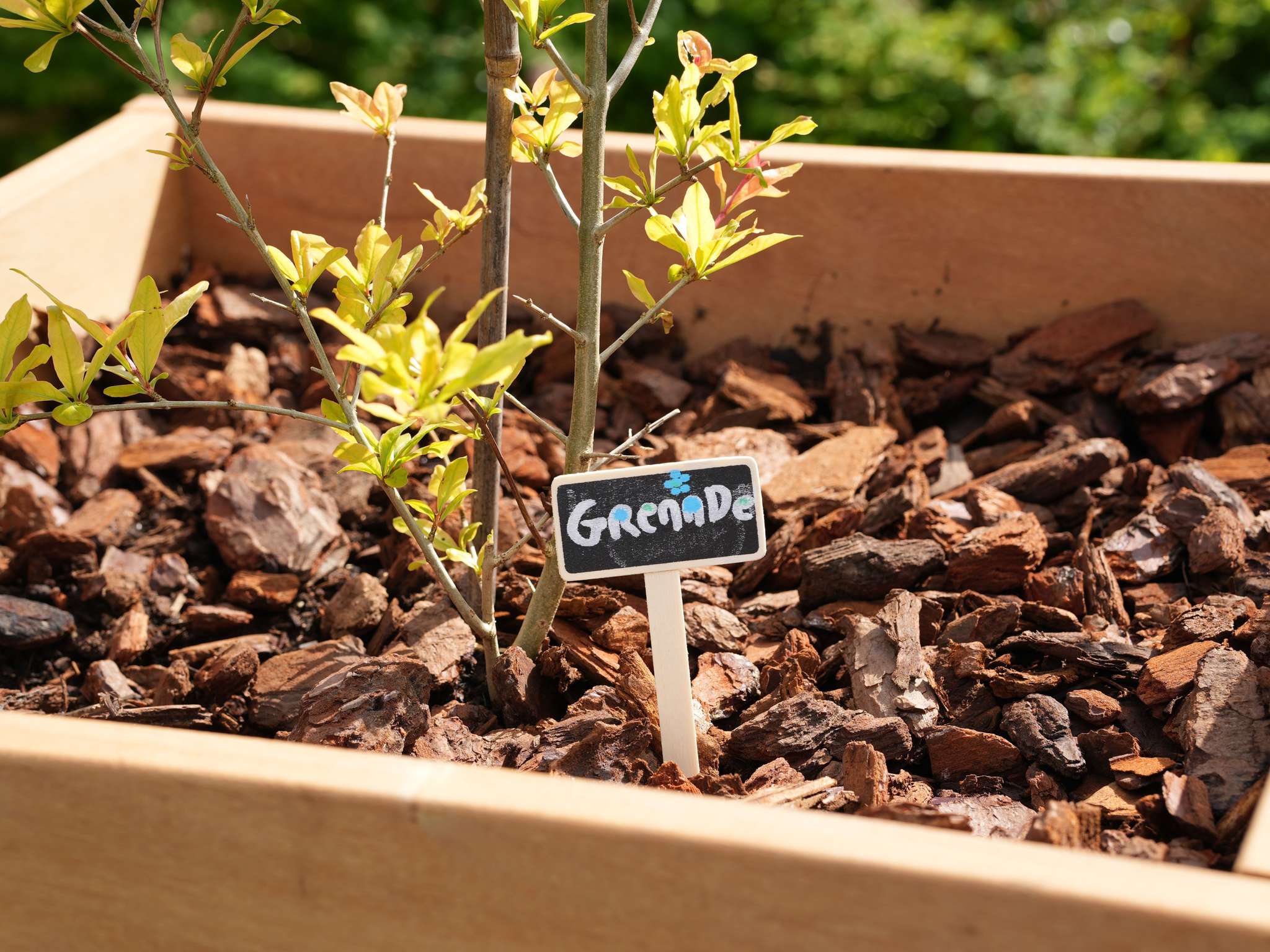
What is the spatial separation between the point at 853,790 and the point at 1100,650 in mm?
320

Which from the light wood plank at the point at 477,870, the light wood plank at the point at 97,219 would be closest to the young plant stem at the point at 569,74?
the light wood plank at the point at 477,870

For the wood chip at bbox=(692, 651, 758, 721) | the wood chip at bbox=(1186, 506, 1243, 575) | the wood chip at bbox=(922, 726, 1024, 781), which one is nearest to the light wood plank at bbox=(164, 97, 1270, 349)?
the wood chip at bbox=(1186, 506, 1243, 575)

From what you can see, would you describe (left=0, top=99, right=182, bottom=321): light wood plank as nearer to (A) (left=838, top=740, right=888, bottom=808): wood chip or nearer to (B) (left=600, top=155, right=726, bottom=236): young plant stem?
(B) (left=600, top=155, right=726, bottom=236): young plant stem

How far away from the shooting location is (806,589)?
1.33 m

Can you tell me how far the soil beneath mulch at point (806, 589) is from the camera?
1.09 metres

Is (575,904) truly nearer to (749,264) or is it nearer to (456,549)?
(456,549)

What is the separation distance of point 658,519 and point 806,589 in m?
0.42

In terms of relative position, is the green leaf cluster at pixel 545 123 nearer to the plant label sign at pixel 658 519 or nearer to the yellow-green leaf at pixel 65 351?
the plant label sign at pixel 658 519

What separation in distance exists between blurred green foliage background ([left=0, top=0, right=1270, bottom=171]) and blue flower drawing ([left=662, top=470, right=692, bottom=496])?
2.18 m

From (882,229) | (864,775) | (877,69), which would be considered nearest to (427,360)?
(864,775)

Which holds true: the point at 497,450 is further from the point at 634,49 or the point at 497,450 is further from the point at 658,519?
the point at 634,49

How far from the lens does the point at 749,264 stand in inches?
70.6

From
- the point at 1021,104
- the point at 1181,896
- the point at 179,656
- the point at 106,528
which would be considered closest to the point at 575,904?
the point at 1181,896

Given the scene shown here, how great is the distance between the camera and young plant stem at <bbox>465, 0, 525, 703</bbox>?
1.06 meters
